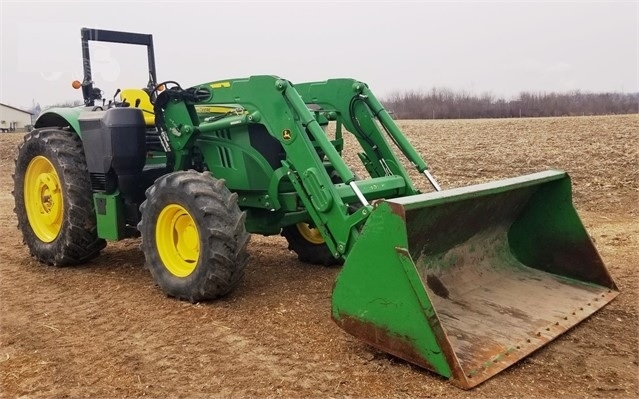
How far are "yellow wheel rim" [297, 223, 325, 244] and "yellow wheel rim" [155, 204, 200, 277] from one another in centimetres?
147

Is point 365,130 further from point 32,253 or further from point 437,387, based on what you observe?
point 32,253

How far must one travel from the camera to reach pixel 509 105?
51.3 m

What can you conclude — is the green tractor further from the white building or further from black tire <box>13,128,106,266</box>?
the white building

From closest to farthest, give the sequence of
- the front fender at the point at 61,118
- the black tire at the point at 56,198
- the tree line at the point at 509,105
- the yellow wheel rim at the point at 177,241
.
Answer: the yellow wheel rim at the point at 177,241
the black tire at the point at 56,198
the front fender at the point at 61,118
the tree line at the point at 509,105

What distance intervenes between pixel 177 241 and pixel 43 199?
218 centimetres

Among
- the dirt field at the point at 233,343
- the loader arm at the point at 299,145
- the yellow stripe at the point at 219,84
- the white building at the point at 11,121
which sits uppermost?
the white building at the point at 11,121

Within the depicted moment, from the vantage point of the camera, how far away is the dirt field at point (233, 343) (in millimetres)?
3400

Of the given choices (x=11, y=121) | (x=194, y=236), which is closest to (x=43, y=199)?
(x=194, y=236)

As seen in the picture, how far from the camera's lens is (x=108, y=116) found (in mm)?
5508

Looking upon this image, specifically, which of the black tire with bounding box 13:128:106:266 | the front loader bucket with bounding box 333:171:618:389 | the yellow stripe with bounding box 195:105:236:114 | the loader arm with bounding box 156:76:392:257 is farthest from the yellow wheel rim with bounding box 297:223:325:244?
the black tire with bounding box 13:128:106:266

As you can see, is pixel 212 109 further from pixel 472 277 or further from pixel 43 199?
pixel 472 277

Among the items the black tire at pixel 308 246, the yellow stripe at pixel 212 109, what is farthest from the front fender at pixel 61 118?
the black tire at pixel 308 246

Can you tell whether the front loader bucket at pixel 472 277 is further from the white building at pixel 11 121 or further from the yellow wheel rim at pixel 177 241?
the white building at pixel 11 121

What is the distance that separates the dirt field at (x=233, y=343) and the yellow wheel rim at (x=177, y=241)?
12.4 inches
